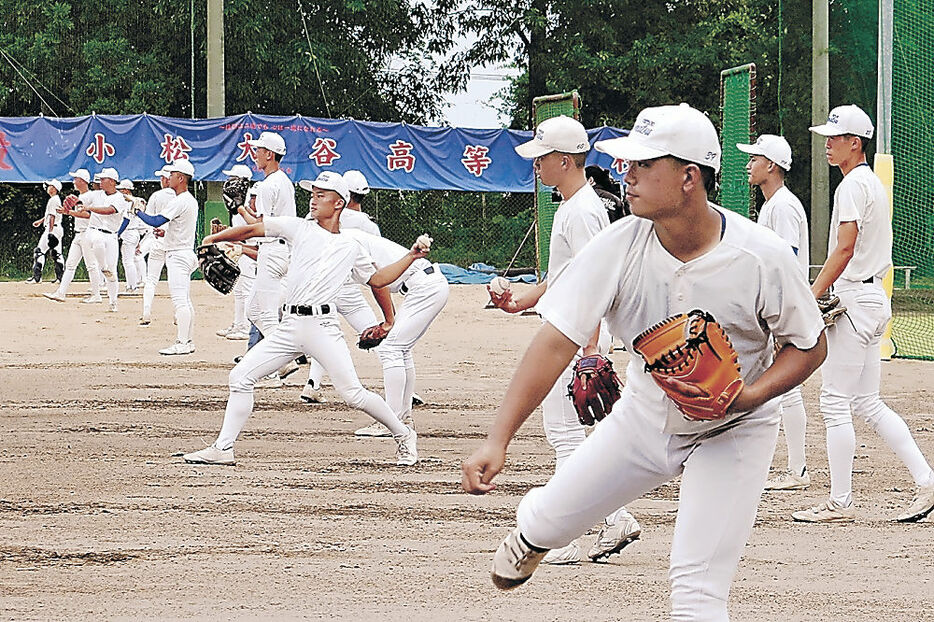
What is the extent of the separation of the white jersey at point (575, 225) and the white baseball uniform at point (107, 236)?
16374mm

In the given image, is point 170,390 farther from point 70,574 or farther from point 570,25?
point 570,25

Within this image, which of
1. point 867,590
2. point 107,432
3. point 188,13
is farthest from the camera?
point 188,13

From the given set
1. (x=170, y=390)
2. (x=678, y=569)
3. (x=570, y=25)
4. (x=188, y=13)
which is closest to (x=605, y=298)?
(x=678, y=569)

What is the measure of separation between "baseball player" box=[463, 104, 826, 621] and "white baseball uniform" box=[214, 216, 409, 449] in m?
5.03

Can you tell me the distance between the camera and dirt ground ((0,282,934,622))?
19.6ft

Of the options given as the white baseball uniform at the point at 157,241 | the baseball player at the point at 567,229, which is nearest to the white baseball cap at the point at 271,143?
the white baseball uniform at the point at 157,241

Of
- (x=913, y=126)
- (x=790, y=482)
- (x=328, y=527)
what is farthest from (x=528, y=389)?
(x=913, y=126)

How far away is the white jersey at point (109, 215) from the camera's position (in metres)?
22.8

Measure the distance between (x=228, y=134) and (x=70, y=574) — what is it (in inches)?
862

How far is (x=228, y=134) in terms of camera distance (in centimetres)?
2755

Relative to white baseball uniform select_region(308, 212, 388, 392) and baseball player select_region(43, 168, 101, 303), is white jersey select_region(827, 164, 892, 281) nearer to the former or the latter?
white baseball uniform select_region(308, 212, 388, 392)

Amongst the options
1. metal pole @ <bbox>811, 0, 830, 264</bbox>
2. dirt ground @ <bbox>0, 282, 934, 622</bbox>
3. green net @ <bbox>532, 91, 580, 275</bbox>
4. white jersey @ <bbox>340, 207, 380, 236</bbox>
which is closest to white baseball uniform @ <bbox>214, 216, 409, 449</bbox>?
dirt ground @ <bbox>0, 282, 934, 622</bbox>

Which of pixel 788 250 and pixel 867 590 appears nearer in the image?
pixel 788 250

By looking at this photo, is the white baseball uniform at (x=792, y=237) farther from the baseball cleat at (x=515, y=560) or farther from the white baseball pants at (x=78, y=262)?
the white baseball pants at (x=78, y=262)
